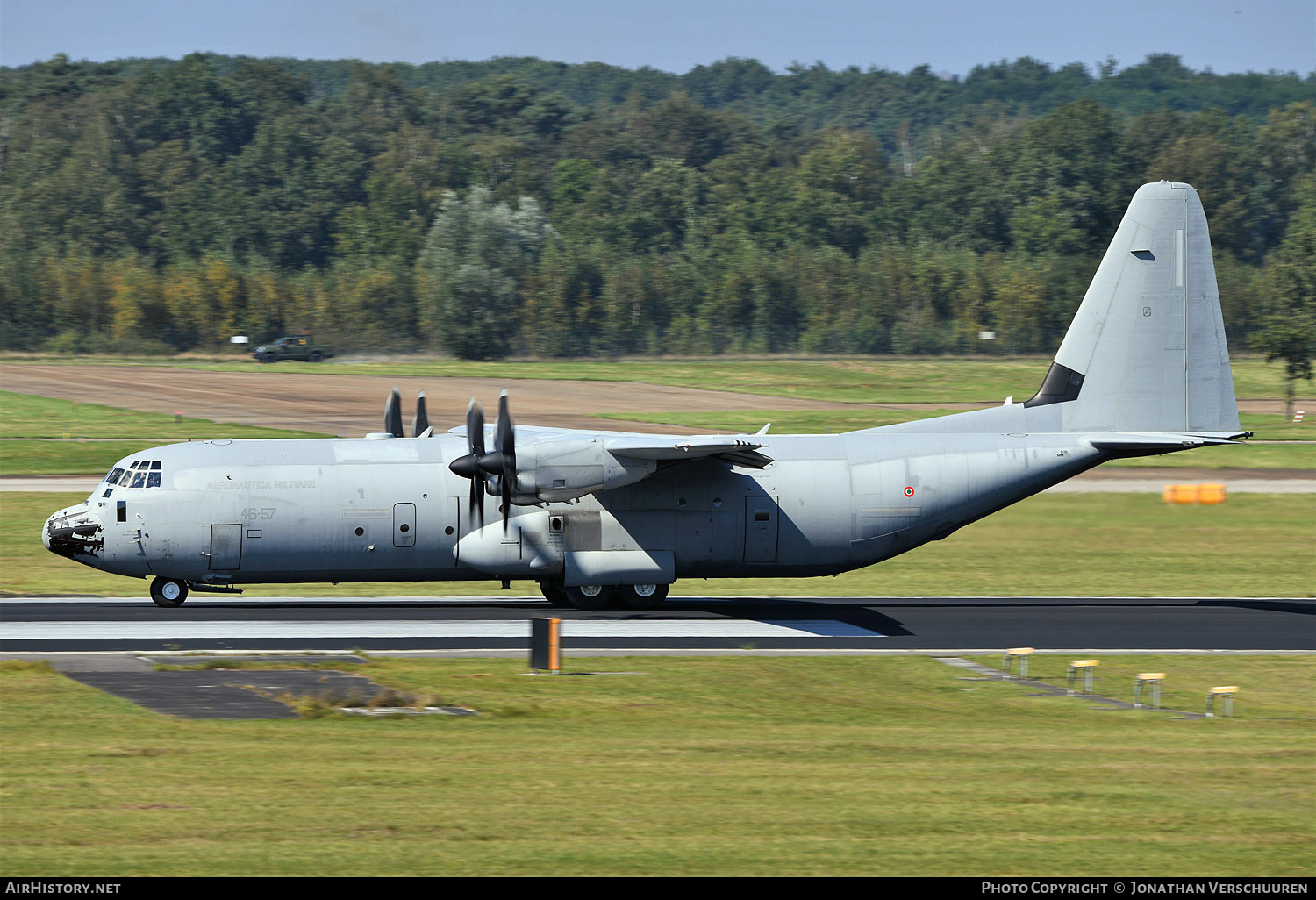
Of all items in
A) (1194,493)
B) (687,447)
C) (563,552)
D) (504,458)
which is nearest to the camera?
(504,458)

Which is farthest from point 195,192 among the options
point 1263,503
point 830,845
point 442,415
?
point 830,845

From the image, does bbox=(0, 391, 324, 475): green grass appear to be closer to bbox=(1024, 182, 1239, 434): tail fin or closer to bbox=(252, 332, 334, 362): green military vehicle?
bbox=(252, 332, 334, 362): green military vehicle

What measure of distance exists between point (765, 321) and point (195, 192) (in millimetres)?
64857

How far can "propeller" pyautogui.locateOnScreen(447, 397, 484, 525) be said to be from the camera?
88.4 feet

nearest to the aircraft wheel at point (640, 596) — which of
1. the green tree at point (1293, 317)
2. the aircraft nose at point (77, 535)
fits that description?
the aircraft nose at point (77, 535)

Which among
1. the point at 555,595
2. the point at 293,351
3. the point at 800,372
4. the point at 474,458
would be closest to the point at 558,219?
the point at 293,351

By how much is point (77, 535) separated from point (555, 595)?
9.81 m

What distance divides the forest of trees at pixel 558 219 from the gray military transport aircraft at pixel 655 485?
4300cm

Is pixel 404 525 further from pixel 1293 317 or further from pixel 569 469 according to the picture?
pixel 1293 317

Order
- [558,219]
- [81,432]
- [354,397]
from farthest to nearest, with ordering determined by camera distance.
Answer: [558,219] < [354,397] < [81,432]

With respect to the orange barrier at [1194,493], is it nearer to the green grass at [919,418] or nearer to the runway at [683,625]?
the green grass at [919,418]

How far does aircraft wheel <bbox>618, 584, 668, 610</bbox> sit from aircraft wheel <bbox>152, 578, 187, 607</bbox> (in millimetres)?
9050

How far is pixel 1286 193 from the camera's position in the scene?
135625 mm

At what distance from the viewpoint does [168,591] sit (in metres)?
29.1
